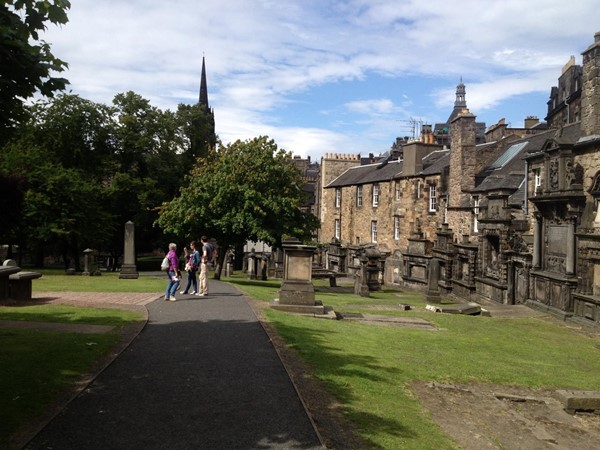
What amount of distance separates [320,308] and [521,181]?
18.2 m

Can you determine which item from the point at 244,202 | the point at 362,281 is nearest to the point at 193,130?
the point at 244,202

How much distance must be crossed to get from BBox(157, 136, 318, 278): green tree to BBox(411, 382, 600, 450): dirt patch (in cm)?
1720

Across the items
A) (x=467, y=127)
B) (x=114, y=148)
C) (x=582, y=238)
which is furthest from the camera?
(x=114, y=148)

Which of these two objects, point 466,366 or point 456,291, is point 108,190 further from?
point 466,366

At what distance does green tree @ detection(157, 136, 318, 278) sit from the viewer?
26.1 meters

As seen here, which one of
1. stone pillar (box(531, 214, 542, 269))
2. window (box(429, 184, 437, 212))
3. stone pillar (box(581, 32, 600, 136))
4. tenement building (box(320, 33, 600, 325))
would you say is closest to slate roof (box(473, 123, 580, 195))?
tenement building (box(320, 33, 600, 325))

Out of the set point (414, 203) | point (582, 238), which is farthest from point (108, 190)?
point (582, 238)

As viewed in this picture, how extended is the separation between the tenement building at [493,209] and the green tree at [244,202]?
311 inches

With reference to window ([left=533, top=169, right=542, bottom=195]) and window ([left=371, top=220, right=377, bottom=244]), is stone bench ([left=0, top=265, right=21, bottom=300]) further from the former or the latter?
window ([left=371, top=220, right=377, bottom=244])

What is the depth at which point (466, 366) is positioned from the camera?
10.7 metres

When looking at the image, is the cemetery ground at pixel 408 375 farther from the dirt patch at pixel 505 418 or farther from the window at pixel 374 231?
the window at pixel 374 231

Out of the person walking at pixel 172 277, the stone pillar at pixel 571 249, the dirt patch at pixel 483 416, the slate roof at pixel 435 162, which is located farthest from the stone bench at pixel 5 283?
the slate roof at pixel 435 162

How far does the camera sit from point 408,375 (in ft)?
31.0

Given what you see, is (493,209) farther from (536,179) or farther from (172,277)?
(172,277)
